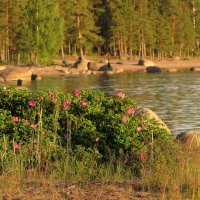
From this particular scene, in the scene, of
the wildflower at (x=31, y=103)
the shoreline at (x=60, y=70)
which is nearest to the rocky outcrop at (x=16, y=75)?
the shoreline at (x=60, y=70)

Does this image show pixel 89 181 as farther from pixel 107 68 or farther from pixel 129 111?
pixel 107 68

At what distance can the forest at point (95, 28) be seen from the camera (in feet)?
247

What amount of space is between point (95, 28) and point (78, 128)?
279 ft

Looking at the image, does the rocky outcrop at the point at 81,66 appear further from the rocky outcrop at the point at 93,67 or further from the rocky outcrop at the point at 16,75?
the rocky outcrop at the point at 16,75

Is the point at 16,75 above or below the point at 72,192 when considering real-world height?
below

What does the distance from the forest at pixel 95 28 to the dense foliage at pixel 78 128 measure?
208ft

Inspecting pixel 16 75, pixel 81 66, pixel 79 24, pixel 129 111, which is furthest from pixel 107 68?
pixel 129 111

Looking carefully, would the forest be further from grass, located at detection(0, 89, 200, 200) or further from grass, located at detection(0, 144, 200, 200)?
grass, located at detection(0, 144, 200, 200)

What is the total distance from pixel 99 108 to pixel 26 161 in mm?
2076

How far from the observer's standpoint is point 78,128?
1099 cm

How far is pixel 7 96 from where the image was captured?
1157 centimetres

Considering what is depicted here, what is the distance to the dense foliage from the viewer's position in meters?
10.3

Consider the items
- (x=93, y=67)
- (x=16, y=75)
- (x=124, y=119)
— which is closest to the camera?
(x=124, y=119)

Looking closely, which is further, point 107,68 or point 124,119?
point 107,68
